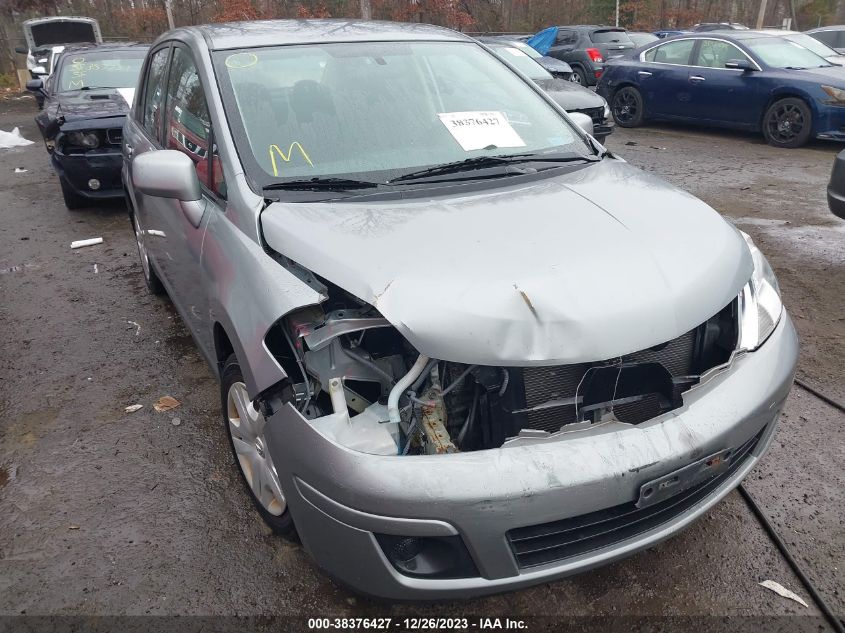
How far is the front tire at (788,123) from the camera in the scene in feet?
28.0

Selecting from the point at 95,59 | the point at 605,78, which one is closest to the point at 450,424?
the point at 95,59

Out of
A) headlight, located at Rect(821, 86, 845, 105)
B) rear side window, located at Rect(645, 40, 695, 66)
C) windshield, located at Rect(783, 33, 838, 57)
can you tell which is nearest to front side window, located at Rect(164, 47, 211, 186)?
headlight, located at Rect(821, 86, 845, 105)

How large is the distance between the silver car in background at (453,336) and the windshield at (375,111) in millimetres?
13

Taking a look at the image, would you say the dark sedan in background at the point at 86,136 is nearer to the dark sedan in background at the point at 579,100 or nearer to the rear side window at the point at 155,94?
the rear side window at the point at 155,94

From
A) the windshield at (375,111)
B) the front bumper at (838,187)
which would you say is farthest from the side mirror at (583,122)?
the front bumper at (838,187)

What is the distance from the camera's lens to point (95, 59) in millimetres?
7812

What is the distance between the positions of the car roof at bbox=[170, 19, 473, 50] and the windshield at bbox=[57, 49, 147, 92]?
4.72 metres

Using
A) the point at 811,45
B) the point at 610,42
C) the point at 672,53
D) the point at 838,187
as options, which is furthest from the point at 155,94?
the point at 610,42

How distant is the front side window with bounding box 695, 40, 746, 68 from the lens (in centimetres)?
927

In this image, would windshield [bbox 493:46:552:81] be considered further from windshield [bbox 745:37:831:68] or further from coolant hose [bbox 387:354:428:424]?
coolant hose [bbox 387:354:428:424]

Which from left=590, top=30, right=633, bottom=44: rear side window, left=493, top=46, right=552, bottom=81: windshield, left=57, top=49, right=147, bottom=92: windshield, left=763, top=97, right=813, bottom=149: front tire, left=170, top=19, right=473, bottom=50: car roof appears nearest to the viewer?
left=170, top=19, right=473, bottom=50: car roof

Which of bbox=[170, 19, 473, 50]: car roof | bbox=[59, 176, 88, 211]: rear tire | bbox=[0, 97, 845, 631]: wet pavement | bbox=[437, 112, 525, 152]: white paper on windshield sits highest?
bbox=[170, 19, 473, 50]: car roof

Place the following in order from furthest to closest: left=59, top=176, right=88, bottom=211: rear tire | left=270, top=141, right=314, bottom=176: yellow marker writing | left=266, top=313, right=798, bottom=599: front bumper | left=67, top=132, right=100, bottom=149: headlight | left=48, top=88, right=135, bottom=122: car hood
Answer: left=59, top=176, right=88, bottom=211: rear tire, left=48, top=88, right=135, bottom=122: car hood, left=67, top=132, right=100, bottom=149: headlight, left=270, top=141, right=314, bottom=176: yellow marker writing, left=266, top=313, right=798, bottom=599: front bumper

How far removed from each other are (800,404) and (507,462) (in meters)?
2.24
